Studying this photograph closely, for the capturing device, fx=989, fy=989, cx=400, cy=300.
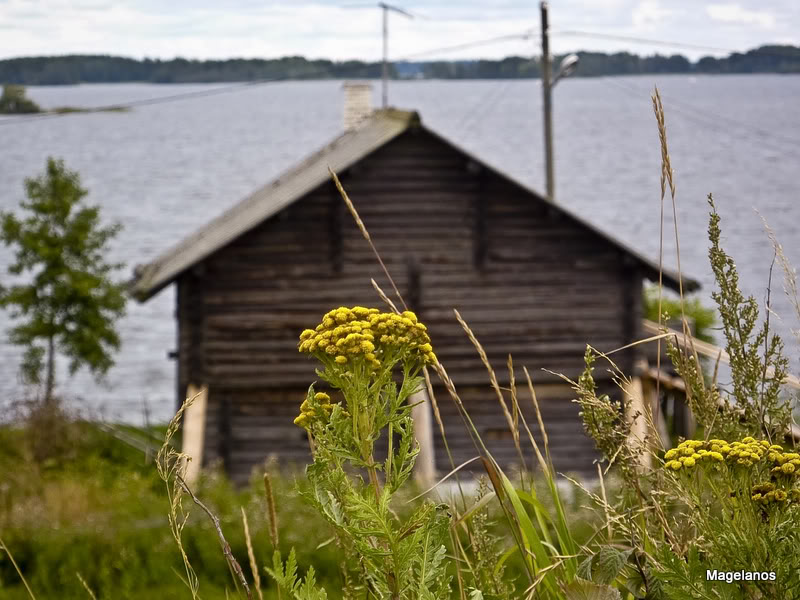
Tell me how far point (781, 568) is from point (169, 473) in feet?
2.94

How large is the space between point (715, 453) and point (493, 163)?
99.2 feet

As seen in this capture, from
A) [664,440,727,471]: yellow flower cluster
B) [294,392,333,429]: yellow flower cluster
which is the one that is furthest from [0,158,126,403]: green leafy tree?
[664,440,727,471]: yellow flower cluster

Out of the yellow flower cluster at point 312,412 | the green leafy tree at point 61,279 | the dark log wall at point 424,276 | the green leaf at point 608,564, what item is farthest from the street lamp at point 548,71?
the yellow flower cluster at point 312,412

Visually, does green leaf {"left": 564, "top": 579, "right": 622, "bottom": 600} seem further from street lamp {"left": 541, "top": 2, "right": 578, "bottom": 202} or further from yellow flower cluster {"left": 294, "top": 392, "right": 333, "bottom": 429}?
street lamp {"left": 541, "top": 2, "right": 578, "bottom": 202}

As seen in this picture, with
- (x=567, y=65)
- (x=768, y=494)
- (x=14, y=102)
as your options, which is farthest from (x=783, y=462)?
(x=14, y=102)

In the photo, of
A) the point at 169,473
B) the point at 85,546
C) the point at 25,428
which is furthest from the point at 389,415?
the point at 25,428

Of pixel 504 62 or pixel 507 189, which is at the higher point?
pixel 504 62

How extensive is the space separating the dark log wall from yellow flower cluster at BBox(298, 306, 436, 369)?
13.5 m

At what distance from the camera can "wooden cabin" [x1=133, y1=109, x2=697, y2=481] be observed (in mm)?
15234

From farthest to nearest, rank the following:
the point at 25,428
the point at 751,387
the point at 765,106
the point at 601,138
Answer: the point at 765,106, the point at 601,138, the point at 25,428, the point at 751,387

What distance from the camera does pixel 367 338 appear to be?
1.48 meters

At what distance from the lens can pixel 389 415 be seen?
4.74 ft

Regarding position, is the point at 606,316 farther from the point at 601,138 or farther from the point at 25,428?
the point at 601,138

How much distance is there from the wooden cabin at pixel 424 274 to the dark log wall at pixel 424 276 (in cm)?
2
